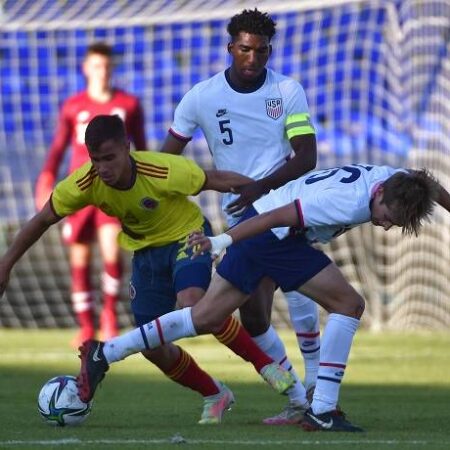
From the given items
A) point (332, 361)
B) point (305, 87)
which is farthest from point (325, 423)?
point (305, 87)

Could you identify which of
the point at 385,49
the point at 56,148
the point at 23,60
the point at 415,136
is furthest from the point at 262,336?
the point at 23,60

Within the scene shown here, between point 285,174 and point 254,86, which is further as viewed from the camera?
point 254,86

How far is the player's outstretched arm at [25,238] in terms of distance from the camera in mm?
6539

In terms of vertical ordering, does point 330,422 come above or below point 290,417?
above

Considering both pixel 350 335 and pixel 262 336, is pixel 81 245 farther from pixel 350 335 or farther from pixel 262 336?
pixel 350 335

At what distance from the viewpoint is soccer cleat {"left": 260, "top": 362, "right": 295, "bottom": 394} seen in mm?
6547

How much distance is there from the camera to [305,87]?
17.2 meters

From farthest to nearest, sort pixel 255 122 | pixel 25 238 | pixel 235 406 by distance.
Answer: pixel 235 406, pixel 255 122, pixel 25 238

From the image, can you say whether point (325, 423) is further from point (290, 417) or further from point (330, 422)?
point (290, 417)

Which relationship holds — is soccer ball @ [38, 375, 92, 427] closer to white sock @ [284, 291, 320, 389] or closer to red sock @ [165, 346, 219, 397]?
red sock @ [165, 346, 219, 397]

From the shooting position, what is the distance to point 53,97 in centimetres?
1798

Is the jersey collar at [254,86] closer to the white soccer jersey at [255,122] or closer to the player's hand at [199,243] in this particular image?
the white soccer jersey at [255,122]

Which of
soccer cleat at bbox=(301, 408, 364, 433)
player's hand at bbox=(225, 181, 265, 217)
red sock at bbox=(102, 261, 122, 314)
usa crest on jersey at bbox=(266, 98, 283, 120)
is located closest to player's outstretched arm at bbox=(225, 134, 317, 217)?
player's hand at bbox=(225, 181, 265, 217)

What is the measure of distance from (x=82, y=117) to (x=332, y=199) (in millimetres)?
5679
